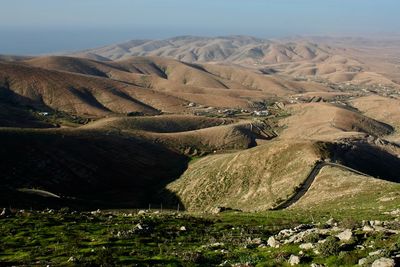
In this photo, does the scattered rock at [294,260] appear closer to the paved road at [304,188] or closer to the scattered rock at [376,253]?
the scattered rock at [376,253]

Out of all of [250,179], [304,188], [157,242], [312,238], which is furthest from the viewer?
[250,179]

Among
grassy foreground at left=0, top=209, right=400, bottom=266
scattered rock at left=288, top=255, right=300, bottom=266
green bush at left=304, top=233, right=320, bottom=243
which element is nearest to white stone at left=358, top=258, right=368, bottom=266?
grassy foreground at left=0, top=209, right=400, bottom=266

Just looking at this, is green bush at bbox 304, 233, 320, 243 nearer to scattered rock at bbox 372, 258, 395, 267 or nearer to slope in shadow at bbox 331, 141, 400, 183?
scattered rock at bbox 372, 258, 395, 267

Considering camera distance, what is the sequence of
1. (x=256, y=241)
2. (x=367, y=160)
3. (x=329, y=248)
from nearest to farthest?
(x=329, y=248) < (x=256, y=241) < (x=367, y=160)

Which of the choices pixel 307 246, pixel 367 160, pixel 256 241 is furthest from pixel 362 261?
pixel 367 160

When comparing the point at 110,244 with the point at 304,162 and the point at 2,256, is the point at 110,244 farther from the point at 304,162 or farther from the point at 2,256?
the point at 304,162

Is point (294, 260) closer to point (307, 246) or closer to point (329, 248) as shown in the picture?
point (329, 248)
